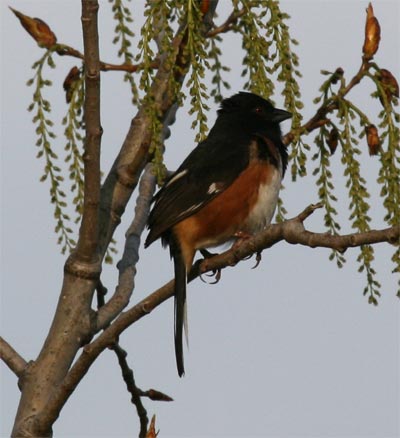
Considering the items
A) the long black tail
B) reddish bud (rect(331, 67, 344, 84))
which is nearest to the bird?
the long black tail

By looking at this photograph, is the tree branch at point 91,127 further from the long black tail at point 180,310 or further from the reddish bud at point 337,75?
the long black tail at point 180,310

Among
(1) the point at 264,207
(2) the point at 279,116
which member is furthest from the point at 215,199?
(2) the point at 279,116

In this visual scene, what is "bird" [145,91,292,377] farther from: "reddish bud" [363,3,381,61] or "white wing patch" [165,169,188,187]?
"reddish bud" [363,3,381,61]

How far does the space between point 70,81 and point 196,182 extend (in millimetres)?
1414

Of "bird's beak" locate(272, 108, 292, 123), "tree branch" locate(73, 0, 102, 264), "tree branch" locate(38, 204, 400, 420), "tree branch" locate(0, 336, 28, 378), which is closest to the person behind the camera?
"tree branch" locate(38, 204, 400, 420)

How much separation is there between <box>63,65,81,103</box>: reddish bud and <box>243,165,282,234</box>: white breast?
1.53m

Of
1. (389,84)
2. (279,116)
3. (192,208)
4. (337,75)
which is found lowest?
(389,84)

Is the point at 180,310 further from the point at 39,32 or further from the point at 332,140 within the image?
the point at 39,32

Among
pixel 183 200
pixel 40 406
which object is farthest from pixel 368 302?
pixel 183 200

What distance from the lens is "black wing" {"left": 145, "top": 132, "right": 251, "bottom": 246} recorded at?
4707mm

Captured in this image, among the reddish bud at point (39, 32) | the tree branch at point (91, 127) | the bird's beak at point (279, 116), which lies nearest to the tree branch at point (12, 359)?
the tree branch at point (91, 127)

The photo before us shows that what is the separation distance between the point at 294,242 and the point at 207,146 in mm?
2418

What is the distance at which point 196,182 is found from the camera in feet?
16.0

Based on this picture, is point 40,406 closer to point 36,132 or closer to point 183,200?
point 36,132
